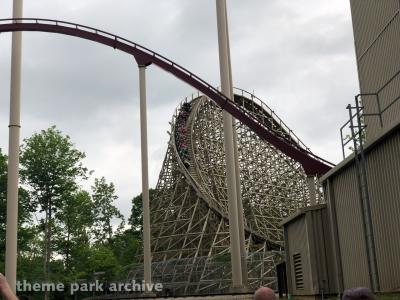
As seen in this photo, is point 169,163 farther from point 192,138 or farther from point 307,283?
point 307,283

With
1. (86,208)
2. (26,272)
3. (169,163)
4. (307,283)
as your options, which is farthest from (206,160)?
(307,283)

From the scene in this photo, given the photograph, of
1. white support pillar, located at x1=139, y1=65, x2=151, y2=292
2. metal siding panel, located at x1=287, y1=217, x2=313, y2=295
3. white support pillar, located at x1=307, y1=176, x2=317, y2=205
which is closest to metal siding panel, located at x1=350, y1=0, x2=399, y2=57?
white support pillar, located at x1=307, y1=176, x2=317, y2=205

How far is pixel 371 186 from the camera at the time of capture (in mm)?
10742

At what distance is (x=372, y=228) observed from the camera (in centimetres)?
1073

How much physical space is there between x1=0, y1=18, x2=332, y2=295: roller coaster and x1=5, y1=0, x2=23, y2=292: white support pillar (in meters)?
20.3

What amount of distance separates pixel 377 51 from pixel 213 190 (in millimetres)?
30860

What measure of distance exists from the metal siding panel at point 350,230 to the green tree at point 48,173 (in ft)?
102

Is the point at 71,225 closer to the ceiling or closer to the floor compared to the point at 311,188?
closer to the ceiling

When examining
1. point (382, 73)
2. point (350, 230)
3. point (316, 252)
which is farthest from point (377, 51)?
point (316, 252)

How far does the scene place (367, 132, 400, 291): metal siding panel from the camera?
32.5 ft

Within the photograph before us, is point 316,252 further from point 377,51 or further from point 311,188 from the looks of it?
point 377,51

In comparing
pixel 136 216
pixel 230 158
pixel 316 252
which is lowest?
pixel 316 252

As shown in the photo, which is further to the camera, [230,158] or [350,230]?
[230,158]

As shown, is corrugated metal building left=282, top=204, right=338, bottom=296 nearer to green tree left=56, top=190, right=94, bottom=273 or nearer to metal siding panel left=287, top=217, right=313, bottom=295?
metal siding panel left=287, top=217, right=313, bottom=295
